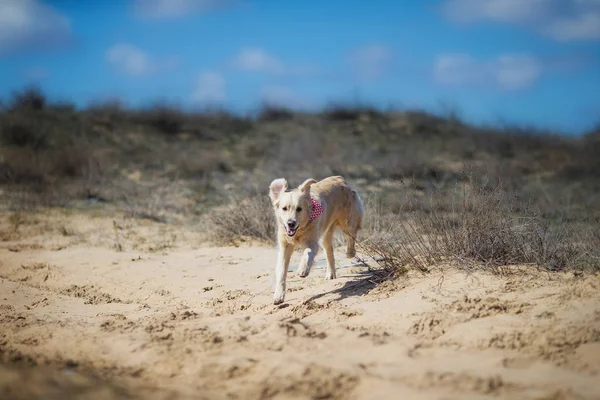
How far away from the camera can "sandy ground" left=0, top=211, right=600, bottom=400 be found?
4602mm

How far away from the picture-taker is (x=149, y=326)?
6.34m

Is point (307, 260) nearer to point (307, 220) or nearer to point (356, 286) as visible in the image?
point (307, 220)

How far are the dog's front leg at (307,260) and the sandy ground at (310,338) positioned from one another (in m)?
0.31

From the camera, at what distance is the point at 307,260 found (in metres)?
7.61

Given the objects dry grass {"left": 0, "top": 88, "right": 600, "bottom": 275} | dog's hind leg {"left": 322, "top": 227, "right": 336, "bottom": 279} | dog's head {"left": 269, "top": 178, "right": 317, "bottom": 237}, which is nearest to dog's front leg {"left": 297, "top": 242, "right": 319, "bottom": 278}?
dog's head {"left": 269, "top": 178, "right": 317, "bottom": 237}

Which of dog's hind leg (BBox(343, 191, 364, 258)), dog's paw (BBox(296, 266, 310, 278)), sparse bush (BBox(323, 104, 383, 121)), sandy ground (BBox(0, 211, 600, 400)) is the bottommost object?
sandy ground (BBox(0, 211, 600, 400))

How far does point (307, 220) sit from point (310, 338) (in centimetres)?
229

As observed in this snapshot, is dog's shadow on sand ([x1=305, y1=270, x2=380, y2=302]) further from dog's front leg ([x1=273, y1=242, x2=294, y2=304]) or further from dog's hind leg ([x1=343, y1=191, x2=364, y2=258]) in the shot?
dog's hind leg ([x1=343, y1=191, x2=364, y2=258])

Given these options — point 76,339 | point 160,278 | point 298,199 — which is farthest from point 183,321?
point 160,278

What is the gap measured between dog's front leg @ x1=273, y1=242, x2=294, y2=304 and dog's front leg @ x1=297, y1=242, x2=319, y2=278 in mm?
190

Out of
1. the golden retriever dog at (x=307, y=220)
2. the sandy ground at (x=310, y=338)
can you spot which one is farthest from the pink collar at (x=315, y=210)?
the sandy ground at (x=310, y=338)

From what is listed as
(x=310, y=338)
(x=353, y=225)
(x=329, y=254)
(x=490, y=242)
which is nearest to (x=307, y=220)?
(x=329, y=254)

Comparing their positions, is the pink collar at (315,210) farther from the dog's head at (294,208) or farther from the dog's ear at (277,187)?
the dog's ear at (277,187)

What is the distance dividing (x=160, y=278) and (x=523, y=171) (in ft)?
64.2
